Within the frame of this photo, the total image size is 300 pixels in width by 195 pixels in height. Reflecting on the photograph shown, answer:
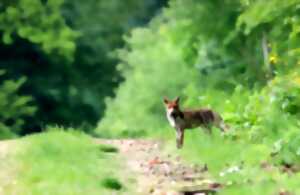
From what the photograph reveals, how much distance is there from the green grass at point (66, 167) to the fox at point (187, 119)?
3.78 ft

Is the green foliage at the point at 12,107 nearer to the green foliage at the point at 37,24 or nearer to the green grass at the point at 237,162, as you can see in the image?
the green foliage at the point at 37,24

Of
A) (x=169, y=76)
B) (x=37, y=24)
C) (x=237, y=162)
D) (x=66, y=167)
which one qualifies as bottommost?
(x=237, y=162)

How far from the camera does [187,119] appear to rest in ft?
50.8

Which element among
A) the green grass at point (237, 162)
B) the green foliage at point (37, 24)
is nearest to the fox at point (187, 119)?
the green grass at point (237, 162)

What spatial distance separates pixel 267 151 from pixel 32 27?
2144cm

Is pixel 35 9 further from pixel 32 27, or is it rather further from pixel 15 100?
pixel 15 100

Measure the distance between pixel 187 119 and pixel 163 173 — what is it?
306 centimetres

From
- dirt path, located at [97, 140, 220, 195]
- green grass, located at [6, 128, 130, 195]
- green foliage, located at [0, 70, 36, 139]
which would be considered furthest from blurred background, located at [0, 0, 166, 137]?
green grass, located at [6, 128, 130, 195]

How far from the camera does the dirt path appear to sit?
10930 mm

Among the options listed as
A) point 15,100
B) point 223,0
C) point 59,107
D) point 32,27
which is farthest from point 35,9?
point 223,0

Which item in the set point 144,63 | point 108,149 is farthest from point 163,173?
point 144,63

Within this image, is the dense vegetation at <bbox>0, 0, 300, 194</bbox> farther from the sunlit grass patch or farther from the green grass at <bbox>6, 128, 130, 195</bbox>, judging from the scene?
the sunlit grass patch

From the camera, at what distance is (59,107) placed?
37594 millimetres

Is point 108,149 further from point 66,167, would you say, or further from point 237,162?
point 237,162
